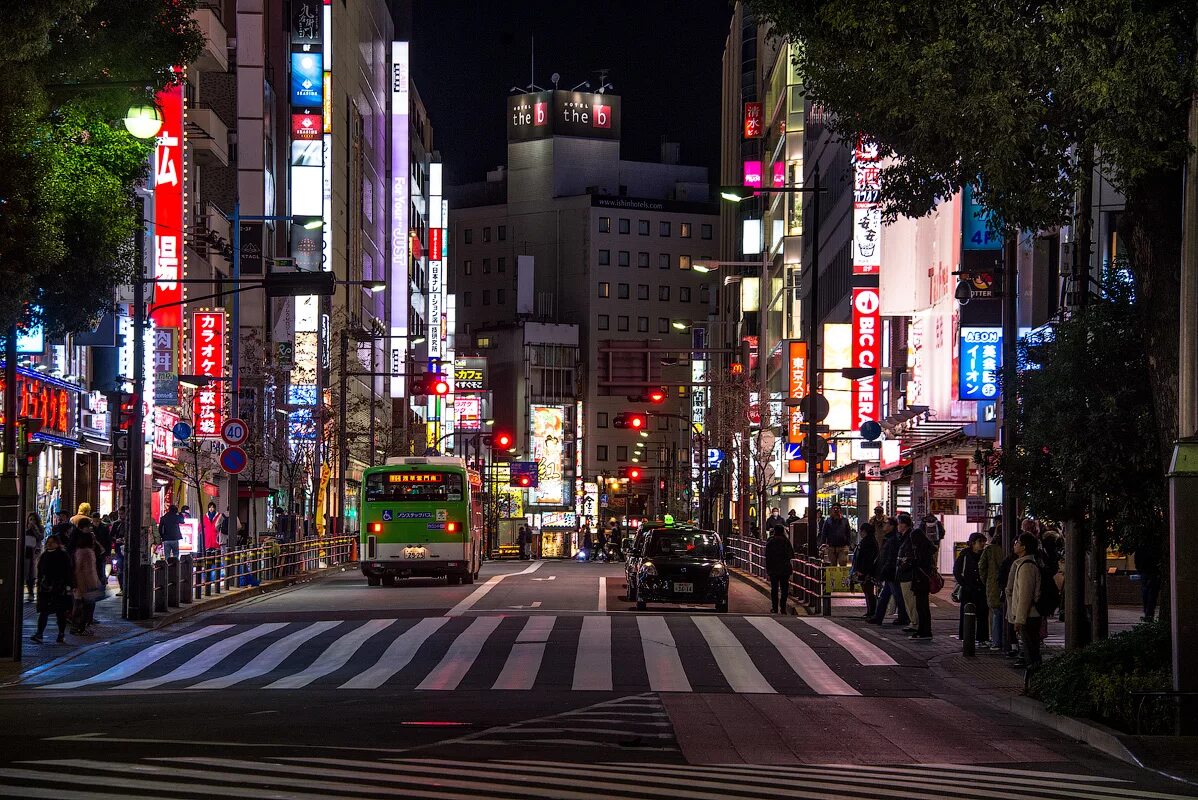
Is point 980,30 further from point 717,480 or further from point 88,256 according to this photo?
point 717,480

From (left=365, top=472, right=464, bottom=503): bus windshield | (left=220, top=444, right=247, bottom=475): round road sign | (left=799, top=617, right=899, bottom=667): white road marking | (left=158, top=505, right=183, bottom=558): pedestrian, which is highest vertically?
(left=220, top=444, right=247, bottom=475): round road sign

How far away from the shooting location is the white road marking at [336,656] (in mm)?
20328

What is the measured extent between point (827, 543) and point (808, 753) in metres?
28.3

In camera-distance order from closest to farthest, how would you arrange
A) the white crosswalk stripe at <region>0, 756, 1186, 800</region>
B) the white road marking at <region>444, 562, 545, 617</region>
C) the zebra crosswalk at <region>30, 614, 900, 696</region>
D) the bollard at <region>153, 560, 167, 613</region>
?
the white crosswalk stripe at <region>0, 756, 1186, 800</region>
the zebra crosswalk at <region>30, 614, 900, 696</region>
the bollard at <region>153, 560, 167, 613</region>
the white road marking at <region>444, 562, 545, 617</region>

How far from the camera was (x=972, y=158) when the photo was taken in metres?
16.0

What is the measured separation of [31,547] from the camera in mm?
32719

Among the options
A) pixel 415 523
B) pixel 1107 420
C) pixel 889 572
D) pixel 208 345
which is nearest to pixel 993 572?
pixel 1107 420

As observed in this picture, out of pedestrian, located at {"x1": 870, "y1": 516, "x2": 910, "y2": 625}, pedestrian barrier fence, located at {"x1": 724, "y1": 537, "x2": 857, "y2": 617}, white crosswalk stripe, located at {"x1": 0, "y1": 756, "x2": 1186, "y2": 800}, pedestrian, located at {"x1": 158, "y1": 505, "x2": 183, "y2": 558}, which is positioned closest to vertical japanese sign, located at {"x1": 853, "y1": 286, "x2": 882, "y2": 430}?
pedestrian barrier fence, located at {"x1": 724, "y1": 537, "x2": 857, "y2": 617}

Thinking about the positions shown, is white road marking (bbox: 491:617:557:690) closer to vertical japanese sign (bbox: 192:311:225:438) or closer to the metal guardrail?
the metal guardrail

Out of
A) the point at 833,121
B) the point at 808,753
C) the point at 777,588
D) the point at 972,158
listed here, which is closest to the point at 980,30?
the point at 972,158

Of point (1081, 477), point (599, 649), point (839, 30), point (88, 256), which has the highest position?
point (839, 30)

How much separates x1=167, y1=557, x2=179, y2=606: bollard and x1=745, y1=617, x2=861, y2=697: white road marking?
34.1 feet

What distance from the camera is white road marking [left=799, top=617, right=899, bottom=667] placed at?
23.1 metres

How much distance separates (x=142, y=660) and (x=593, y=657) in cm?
602
